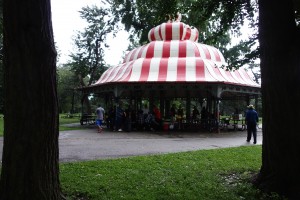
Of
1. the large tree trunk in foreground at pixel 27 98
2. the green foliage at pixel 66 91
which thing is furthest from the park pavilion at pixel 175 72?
the green foliage at pixel 66 91

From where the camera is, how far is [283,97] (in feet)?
18.7

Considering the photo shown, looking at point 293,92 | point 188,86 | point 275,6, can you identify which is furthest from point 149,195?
point 188,86

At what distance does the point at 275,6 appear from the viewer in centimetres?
580

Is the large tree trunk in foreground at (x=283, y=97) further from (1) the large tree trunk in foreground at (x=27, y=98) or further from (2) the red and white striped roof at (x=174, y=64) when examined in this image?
(2) the red and white striped roof at (x=174, y=64)

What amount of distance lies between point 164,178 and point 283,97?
2725 millimetres

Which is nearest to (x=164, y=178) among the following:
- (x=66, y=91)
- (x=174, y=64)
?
(x=174, y=64)

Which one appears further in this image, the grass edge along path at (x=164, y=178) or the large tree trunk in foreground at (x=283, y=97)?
the large tree trunk in foreground at (x=283, y=97)

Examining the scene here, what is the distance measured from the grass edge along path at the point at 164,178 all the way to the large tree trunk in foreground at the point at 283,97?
539 mm

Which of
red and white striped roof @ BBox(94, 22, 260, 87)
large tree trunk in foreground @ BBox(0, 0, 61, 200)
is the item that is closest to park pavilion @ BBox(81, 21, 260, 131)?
red and white striped roof @ BBox(94, 22, 260, 87)

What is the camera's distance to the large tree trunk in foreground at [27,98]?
4012mm

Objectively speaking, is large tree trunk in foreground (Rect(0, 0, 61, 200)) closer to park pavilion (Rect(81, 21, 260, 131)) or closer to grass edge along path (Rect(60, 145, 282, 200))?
grass edge along path (Rect(60, 145, 282, 200))

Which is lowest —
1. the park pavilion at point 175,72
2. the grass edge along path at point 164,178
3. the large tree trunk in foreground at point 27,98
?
the grass edge along path at point 164,178

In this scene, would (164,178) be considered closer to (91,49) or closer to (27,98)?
(27,98)

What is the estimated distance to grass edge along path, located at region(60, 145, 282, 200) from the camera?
5539 millimetres
